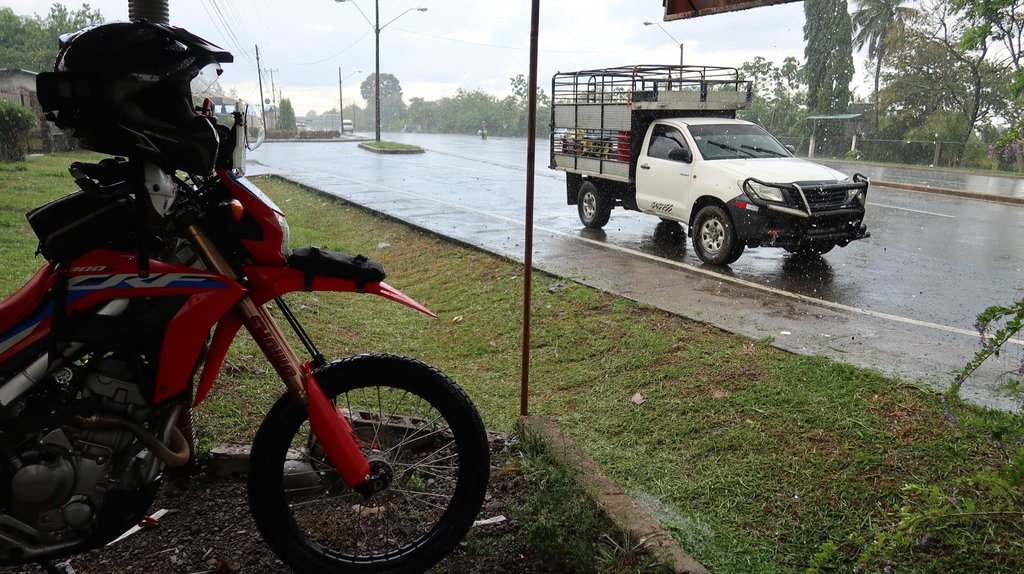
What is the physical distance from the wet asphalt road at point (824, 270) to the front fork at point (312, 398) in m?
3.91

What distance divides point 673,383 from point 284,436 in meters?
3.07

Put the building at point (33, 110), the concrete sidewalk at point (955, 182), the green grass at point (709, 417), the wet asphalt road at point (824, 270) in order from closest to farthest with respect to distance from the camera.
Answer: the green grass at point (709, 417) < the wet asphalt road at point (824, 270) < the concrete sidewalk at point (955, 182) < the building at point (33, 110)

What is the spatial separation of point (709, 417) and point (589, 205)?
7.66m

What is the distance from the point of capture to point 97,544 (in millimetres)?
2432

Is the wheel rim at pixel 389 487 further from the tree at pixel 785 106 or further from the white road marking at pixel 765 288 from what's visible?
the tree at pixel 785 106

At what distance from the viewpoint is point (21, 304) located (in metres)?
2.39

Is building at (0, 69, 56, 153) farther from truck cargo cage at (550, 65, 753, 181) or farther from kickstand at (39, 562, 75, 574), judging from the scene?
kickstand at (39, 562, 75, 574)

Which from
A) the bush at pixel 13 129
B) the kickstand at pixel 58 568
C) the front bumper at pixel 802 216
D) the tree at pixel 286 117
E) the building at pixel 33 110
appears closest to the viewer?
the kickstand at pixel 58 568

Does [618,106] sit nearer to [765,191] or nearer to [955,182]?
[765,191]

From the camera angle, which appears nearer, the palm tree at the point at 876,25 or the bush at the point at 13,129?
the bush at the point at 13,129

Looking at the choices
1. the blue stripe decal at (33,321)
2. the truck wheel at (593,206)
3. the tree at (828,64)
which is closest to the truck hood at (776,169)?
the truck wheel at (593,206)

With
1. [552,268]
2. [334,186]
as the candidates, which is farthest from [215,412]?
[334,186]

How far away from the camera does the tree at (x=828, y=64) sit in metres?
26.9

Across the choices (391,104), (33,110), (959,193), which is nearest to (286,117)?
(391,104)
